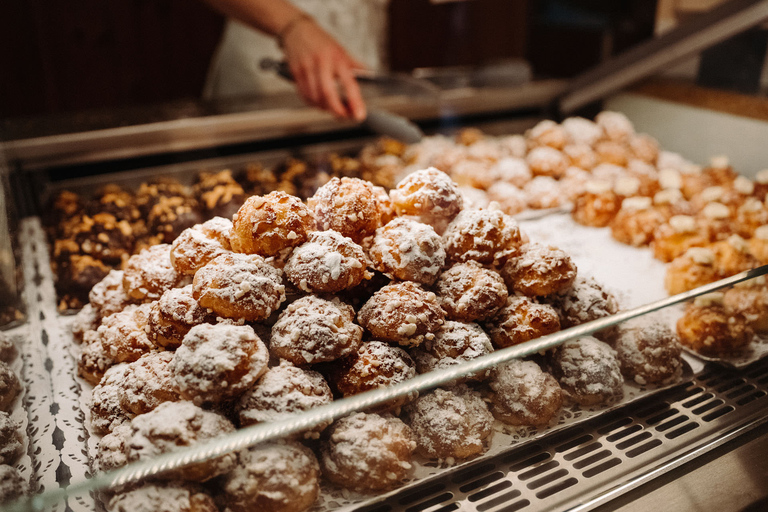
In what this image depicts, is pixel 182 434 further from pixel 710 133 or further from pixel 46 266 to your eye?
pixel 710 133

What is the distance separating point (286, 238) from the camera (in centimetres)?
151

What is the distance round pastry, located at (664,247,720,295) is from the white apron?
131 inches

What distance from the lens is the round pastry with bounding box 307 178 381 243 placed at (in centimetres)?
160

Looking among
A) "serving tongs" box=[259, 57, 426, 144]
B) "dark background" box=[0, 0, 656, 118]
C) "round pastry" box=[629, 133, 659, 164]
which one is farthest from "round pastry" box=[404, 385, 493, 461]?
"dark background" box=[0, 0, 656, 118]

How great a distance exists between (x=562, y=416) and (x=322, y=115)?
210 centimetres

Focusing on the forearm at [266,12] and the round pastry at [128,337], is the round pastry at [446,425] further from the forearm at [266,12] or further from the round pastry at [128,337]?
the forearm at [266,12]

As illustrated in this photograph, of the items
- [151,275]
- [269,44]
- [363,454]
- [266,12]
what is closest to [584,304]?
[363,454]

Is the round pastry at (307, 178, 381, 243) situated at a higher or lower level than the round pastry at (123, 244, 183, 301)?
higher

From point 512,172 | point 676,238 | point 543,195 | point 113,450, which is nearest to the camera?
point 113,450

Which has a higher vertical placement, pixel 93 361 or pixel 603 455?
pixel 93 361

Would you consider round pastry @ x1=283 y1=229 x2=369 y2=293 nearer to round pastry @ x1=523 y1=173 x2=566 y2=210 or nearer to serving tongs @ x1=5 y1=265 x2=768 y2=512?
serving tongs @ x1=5 y1=265 x2=768 y2=512

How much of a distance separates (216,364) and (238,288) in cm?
21

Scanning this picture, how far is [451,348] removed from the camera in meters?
1.47

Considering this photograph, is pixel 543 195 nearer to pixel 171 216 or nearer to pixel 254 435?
pixel 171 216
